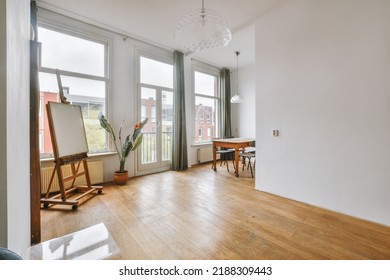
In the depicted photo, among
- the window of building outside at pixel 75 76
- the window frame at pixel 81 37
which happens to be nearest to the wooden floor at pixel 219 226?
the window of building outside at pixel 75 76

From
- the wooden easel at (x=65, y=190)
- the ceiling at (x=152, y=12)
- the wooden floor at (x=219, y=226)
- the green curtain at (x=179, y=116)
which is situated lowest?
the wooden floor at (x=219, y=226)

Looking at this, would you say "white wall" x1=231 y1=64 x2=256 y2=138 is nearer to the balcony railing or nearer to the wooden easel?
the balcony railing

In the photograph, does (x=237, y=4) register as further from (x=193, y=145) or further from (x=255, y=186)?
(x=193, y=145)

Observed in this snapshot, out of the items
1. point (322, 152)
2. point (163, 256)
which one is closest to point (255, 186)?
point (322, 152)

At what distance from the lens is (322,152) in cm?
243

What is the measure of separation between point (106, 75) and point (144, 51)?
1.08 metres

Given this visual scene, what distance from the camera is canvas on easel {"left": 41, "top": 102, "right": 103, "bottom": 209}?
2371 millimetres

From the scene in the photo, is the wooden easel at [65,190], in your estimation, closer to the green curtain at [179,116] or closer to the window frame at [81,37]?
the window frame at [81,37]

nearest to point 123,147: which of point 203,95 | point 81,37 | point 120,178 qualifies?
point 120,178

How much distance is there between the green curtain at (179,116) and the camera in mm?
4496

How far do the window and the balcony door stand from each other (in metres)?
0.96

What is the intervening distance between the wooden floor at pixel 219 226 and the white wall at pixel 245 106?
322cm

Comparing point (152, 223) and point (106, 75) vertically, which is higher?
point (106, 75)
